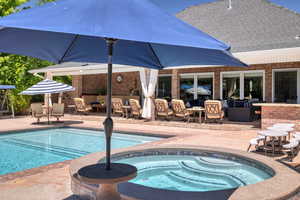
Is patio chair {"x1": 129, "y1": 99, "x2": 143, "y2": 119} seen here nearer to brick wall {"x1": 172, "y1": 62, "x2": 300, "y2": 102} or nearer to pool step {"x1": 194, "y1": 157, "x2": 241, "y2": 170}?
brick wall {"x1": 172, "y1": 62, "x2": 300, "y2": 102}

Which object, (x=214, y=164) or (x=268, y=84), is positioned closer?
(x=214, y=164)

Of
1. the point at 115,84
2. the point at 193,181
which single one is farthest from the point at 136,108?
the point at 193,181

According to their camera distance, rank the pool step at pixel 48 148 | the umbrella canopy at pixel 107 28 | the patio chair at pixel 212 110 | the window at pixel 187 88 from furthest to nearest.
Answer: the window at pixel 187 88 < the patio chair at pixel 212 110 < the pool step at pixel 48 148 < the umbrella canopy at pixel 107 28

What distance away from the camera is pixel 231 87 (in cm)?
1675

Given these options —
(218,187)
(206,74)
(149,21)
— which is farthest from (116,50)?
(206,74)

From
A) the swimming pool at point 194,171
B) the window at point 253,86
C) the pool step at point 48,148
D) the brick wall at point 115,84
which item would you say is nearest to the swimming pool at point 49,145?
the pool step at point 48,148

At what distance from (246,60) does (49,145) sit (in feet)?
30.6

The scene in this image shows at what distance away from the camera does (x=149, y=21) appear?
255 cm

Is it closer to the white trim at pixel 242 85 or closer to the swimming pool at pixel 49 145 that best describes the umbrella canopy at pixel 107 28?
the swimming pool at pixel 49 145

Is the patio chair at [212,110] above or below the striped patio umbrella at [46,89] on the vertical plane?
below

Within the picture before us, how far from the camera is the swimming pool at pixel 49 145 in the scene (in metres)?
7.70

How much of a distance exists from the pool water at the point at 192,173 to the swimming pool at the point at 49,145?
3036 millimetres

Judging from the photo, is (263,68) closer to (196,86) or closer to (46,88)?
(196,86)

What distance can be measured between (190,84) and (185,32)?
1581cm
